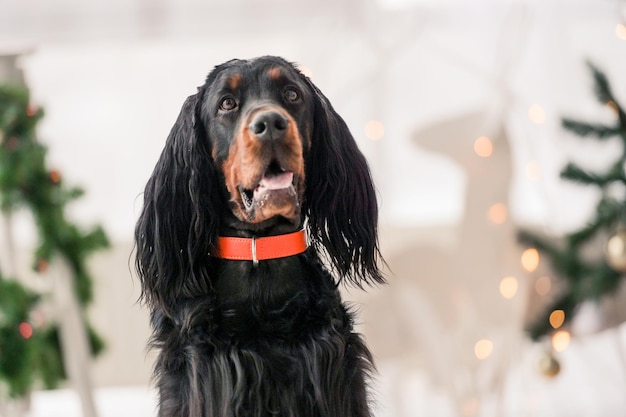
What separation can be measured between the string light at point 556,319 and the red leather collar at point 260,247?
7.38ft

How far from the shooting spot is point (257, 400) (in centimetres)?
125

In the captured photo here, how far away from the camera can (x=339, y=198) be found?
54.9 inches

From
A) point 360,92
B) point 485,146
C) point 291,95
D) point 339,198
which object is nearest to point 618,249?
point 485,146

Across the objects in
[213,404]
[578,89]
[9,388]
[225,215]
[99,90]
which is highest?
[99,90]

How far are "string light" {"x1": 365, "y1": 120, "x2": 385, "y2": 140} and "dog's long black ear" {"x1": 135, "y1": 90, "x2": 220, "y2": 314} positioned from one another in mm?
2265

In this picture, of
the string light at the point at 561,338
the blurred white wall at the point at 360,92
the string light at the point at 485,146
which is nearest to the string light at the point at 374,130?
the blurred white wall at the point at 360,92

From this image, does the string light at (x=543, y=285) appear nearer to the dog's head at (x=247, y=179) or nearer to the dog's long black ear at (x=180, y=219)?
the dog's head at (x=247, y=179)

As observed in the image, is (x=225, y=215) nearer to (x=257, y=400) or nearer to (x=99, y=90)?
(x=257, y=400)

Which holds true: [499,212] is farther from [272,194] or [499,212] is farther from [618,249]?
[272,194]

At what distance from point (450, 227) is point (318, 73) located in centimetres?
93

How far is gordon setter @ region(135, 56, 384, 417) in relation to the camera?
126 cm

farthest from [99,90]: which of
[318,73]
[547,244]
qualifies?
[547,244]

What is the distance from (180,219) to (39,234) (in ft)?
6.12

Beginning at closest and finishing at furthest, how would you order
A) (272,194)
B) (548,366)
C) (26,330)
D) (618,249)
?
(272,194)
(618,249)
(26,330)
(548,366)
